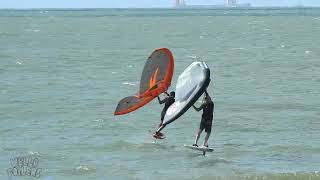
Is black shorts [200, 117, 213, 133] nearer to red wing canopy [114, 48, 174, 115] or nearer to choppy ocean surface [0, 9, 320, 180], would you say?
choppy ocean surface [0, 9, 320, 180]

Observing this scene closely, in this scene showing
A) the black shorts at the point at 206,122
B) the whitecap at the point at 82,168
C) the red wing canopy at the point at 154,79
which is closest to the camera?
the whitecap at the point at 82,168

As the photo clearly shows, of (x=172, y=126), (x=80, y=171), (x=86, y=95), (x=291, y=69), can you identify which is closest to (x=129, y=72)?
(x=291, y=69)

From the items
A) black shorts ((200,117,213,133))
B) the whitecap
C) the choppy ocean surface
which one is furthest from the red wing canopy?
the whitecap

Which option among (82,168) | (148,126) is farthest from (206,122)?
(148,126)

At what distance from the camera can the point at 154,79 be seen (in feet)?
81.0

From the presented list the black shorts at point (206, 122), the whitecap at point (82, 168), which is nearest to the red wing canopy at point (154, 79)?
the black shorts at point (206, 122)

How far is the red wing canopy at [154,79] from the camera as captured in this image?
961 inches

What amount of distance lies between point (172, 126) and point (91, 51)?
170ft

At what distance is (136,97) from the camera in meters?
25.2

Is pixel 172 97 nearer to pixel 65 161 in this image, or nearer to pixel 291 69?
pixel 65 161

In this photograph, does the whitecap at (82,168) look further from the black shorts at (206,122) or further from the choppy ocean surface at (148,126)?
the black shorts at (206,122)

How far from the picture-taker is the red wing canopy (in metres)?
24.4

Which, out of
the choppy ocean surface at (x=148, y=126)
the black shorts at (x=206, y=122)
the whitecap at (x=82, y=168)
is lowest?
the choppy ocean surface at (x=148, y=126)

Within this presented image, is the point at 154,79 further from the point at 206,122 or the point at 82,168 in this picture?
the point at 82,168
